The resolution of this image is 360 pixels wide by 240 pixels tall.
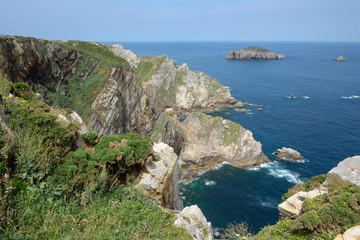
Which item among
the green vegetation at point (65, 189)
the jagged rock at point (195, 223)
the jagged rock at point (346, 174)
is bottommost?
the jagged rock at point (195, 223)

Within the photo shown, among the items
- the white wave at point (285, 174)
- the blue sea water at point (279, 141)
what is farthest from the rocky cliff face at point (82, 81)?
the white wave at point (285, 174)

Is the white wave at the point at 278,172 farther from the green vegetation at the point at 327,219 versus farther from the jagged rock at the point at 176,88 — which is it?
the jagged rock at the point at 176,88

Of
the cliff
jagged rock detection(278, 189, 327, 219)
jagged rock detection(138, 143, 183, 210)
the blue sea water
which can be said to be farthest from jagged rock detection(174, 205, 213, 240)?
the blue sea water

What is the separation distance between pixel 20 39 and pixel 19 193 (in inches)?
1166

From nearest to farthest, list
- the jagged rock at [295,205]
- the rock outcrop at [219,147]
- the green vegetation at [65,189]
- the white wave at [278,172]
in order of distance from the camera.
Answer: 1. the green vegetation at [65,189]
2. the jagged rock at [295,205]
3. the white wave at [278,172]
4. the rock outcrop at [219,147]

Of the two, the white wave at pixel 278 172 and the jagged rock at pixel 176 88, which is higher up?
the jagged rock at pixel 176 88

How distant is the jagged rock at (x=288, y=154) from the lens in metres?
61.3

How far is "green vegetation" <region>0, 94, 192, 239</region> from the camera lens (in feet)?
25.3

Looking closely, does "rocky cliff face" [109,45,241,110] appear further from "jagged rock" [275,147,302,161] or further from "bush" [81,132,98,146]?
"bush" [81,132,98,146]

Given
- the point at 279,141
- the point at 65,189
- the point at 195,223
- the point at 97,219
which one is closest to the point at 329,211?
the point at 195,223

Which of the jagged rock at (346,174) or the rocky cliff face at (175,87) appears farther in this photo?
the rocky cliff face at (175,87)

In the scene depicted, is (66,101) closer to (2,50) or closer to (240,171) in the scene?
(2,50)

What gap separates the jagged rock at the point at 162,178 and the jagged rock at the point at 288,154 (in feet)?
175

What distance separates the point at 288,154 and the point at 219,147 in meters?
19.8
